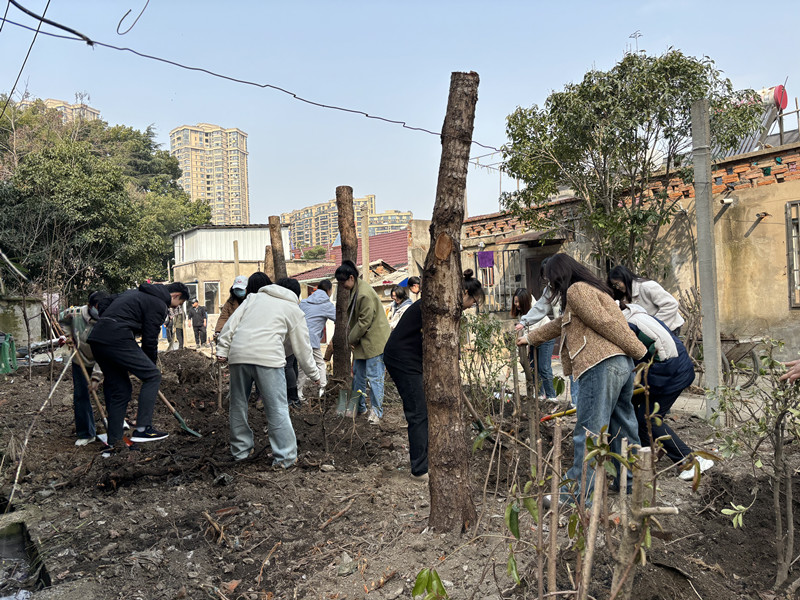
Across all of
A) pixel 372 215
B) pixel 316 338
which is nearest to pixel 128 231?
pixel 316 338

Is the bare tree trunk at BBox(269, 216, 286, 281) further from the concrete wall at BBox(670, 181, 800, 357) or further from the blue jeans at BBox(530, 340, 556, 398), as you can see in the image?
the concrete wall at BBox(670, 181, 800, 357)

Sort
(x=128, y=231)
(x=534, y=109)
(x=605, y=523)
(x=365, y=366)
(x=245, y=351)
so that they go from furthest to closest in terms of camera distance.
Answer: (x=128, y=231), (x=534, y=109), (x=365, y=366), (x=245, y=351), (x=605, y=523)

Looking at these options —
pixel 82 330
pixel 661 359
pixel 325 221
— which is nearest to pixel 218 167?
pixel 325 221

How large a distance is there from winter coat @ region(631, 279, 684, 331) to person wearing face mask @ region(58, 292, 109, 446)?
474 cm

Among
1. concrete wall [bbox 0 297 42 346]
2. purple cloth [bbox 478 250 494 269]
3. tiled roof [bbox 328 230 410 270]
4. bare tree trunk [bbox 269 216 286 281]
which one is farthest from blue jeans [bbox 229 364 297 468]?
tiled roof [bbox 328 230 410 270]

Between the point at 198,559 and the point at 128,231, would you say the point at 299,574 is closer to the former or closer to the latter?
the point at 198,559

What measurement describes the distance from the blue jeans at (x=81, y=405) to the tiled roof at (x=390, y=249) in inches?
848

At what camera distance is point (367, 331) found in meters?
6.27

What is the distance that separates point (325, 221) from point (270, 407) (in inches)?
2642

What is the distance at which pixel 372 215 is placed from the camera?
6819 centimetres

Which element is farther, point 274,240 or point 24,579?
point 274,240

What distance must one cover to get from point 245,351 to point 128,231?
15268mm

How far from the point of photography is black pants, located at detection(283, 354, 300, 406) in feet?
24.0

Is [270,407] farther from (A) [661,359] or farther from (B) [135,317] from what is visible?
(A) [661,359]
